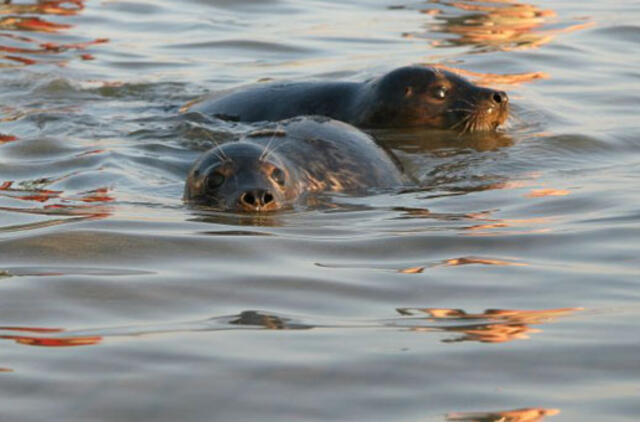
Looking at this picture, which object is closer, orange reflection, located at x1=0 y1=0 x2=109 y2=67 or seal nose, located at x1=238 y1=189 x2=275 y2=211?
seal nose, located at x1=238 y1=189 x2=275 y2=211

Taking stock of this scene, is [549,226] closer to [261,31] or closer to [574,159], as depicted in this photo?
[574,159]

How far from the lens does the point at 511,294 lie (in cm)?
475

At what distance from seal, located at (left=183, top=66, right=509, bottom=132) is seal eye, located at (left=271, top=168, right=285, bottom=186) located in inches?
112

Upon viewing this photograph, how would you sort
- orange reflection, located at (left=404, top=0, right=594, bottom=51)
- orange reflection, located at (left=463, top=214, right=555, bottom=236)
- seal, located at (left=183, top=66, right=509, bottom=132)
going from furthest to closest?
orange reflection, located at (left=404, top=0, right=594, bottom=51)
seal, located at (left=183, top=66, right=509, bottom=132)
orange reflection, located at (left=463, top=214, right=555, bottom=236)

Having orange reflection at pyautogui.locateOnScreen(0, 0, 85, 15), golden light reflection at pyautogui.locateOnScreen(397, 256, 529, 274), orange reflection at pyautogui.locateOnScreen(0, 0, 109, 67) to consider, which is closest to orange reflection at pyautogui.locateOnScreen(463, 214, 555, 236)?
golden light reflection at pyautogui.locateOnScreen(397, 256, 529, 274)

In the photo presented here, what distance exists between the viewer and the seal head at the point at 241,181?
262 inches

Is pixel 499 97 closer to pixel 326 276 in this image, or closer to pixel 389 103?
pixel 389 103

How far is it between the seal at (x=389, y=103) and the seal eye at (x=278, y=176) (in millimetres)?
2852

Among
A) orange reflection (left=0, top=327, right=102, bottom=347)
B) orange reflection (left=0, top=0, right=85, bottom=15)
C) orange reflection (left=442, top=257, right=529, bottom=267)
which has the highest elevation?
orange reflection (left=0, top=0, right=85, bottom=15)

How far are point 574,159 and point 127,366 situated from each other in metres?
5.05

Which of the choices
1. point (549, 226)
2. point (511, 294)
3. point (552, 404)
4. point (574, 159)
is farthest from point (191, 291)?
point (574, 159)

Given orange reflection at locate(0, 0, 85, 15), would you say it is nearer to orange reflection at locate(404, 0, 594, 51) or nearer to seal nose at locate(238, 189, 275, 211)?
orange reflection at locate(404, 0, 594, 51)

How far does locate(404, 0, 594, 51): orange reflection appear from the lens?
533 inches

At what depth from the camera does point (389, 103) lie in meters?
9.83
